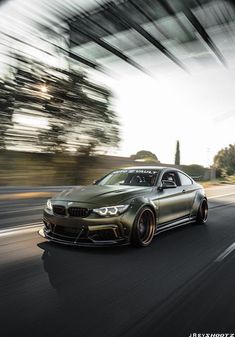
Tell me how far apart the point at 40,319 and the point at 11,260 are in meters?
2.04

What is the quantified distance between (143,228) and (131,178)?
1.51 m

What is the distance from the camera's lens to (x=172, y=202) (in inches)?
277

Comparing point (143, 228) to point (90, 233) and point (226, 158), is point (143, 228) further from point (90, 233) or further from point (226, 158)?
point (226, 158)

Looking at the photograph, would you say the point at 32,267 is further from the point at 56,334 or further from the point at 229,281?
the point at 229,281

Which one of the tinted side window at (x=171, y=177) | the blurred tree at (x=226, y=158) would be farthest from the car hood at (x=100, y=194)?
the blurred tree at (x=226, y=158)

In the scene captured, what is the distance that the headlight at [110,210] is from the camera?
17.9ft

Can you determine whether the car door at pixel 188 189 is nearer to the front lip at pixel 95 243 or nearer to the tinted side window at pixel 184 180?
the tinted side window at pixel 184 180

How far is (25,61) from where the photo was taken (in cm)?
407

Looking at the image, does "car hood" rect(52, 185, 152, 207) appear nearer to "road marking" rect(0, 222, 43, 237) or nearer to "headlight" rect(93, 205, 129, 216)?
"headlight" rect(93, 205, 129, 216)

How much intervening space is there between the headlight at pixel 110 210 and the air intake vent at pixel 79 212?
0.43 ft

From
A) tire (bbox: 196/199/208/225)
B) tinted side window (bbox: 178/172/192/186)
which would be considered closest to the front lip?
tinted side window (bbox: 178/172/192/186)

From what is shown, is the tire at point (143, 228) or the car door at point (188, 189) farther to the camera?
the car door at point (188, 189)

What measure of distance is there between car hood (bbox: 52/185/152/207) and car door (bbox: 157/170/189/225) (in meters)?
0.44

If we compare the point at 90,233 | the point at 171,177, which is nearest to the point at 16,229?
the point at 90,233
